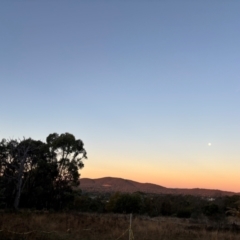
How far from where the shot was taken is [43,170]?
36438 millimetres

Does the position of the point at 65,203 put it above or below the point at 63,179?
below

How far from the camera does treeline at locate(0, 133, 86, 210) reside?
3503cm

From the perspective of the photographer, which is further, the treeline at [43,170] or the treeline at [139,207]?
the treeline at [139,207]

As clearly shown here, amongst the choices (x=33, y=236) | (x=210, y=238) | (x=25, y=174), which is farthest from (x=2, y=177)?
(x=210, y=238)

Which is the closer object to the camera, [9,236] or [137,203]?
[9,236]

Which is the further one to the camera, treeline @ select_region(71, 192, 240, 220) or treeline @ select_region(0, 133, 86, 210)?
treeline @ select_region(71, 192, 240, 220)

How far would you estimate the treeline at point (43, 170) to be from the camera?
3503 centimetres

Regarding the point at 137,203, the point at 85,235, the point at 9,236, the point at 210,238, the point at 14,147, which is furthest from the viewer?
the point at 137,203

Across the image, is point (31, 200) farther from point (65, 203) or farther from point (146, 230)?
point (146, 230)

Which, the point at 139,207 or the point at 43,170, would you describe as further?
the point at 139,207

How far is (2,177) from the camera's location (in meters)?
35.0

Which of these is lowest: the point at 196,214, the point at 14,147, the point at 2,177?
the point at 196,214

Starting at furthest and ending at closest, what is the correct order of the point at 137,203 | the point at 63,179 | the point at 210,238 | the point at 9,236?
the point at 137,203, the point at 63,179, the point at 210,238, the point at 9,236

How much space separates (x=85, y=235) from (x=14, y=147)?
854 inches
